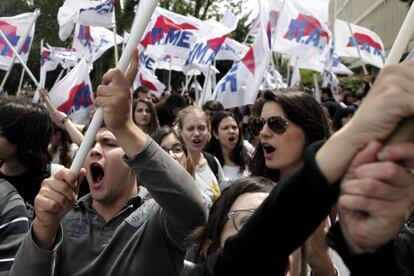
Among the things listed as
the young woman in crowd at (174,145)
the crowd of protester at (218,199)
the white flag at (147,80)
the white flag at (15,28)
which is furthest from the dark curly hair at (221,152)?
the white flag at (147,80)

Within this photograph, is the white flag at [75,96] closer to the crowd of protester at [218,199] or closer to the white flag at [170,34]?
the crowd of protester at [218,199]

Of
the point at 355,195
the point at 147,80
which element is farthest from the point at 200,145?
the point at 147,80

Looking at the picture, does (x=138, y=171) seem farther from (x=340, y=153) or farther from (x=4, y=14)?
(x=4, y=14)

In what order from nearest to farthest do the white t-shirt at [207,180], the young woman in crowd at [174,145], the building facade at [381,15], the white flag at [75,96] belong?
the young woman in crowd at [174,145] → the white t-shirt at [207,180] → the white flag at [75,96] → the building facade at [381,15]

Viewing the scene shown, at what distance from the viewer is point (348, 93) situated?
57.9ft

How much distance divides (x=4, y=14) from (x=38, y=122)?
109 ft

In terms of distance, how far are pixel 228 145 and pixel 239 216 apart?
12.7ft

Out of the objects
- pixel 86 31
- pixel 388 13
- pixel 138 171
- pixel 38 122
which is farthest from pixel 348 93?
pixel 388 13

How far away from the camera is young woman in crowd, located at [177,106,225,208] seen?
4.64 m

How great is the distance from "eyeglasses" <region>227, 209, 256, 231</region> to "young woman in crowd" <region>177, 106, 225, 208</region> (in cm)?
252

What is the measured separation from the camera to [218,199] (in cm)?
205

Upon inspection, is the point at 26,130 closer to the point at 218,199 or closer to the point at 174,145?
the point at 174,145

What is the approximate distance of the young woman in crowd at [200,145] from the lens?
4641 millimetres

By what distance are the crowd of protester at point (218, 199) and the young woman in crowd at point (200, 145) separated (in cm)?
3
